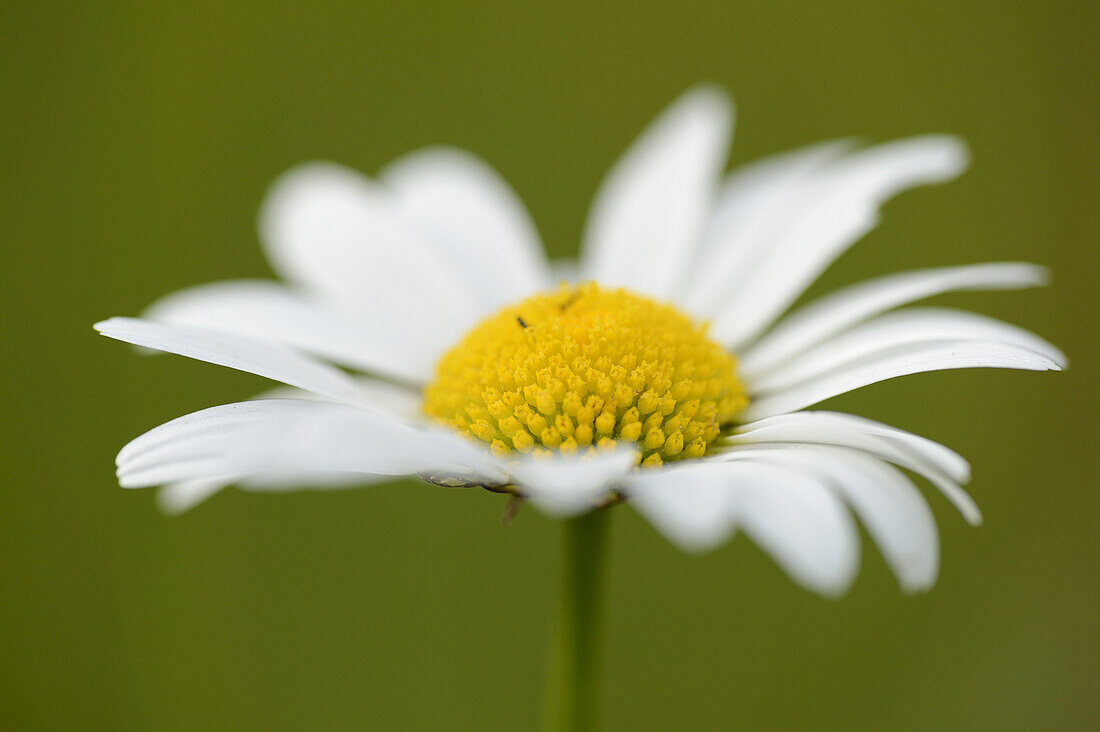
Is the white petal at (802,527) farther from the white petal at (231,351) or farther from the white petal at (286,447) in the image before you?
the white petal at (231,351)

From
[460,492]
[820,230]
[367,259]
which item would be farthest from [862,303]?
Answer: [460,492]

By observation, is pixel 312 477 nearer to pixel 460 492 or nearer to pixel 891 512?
pixel 891 512

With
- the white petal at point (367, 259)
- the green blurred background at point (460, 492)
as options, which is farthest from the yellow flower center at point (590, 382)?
the green blurred background at point (460, 492)

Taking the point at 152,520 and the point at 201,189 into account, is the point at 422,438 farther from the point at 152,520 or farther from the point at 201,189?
the point at 201,189

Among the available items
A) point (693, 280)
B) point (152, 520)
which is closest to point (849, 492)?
point (693, 280)

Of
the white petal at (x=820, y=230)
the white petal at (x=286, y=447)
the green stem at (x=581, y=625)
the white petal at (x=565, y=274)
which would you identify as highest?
the white petal at (x=565, y=274)
